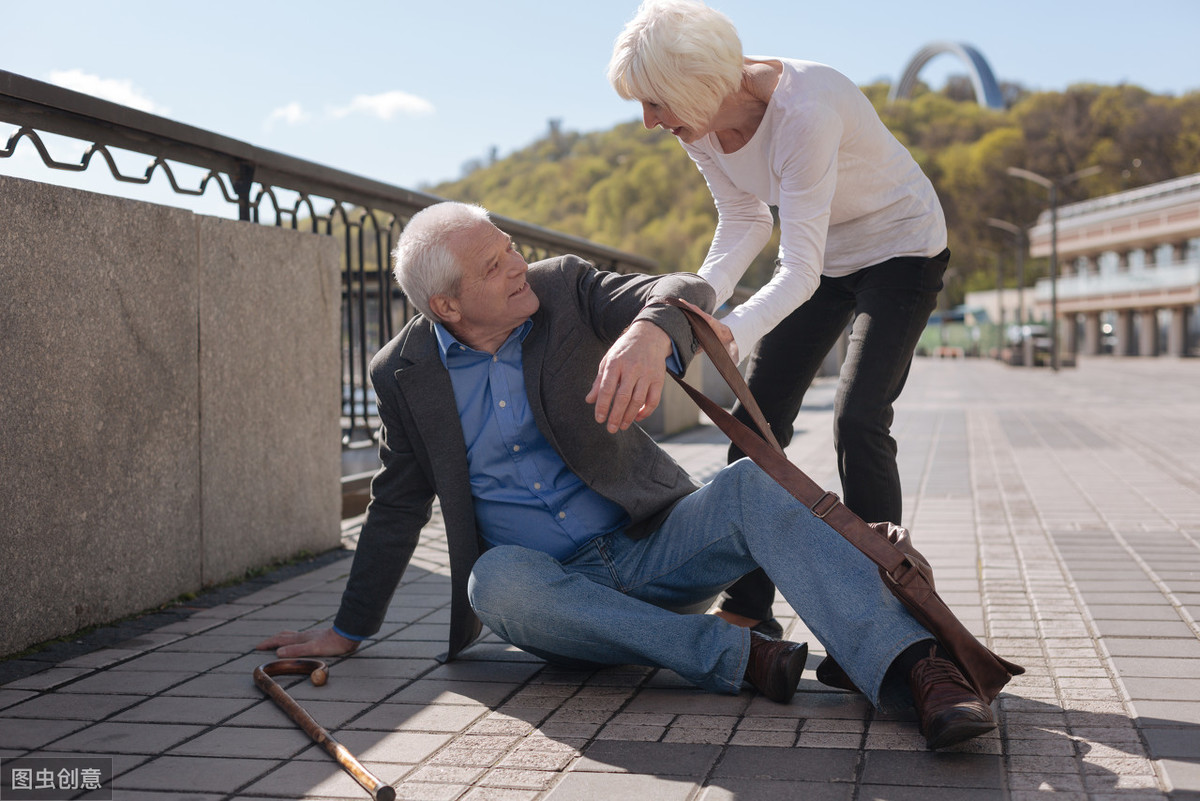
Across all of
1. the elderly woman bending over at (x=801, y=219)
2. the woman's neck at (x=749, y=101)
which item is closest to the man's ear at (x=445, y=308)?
the elderly woman bending over at (x=801, y=219)

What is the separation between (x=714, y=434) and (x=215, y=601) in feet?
27.4

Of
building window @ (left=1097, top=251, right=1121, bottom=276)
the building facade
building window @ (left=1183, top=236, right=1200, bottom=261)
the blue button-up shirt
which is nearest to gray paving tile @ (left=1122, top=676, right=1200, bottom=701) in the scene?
the blue button-up shirt

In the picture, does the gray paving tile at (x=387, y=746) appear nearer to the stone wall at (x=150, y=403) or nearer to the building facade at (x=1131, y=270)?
the stone wall at (x=150, y=403)

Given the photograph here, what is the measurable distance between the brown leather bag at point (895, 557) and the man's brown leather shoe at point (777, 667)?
382 mm

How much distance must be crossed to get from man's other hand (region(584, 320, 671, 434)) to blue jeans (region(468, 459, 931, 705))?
19.3 inches

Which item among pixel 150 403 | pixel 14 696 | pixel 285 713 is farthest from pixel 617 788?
pixel 150 403

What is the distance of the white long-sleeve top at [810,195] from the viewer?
10.8ft

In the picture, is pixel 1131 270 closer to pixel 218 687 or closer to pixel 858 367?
pixel 858 367

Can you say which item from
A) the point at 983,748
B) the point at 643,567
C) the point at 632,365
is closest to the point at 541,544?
the point at 643,567

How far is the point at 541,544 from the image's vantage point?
135 inches

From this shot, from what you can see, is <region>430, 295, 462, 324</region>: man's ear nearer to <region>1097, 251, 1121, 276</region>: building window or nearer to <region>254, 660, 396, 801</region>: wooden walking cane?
<region>254, 660, 396, 801</region>: wooden walking cane

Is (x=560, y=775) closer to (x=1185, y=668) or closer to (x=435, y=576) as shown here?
(x=1185, y=668)

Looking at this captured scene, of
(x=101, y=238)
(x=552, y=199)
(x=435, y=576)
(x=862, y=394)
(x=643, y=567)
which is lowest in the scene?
(x=435, y=576)

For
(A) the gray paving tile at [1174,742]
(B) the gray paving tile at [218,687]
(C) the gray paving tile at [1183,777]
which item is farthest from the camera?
(B) the gray paving tile at [218,687]
